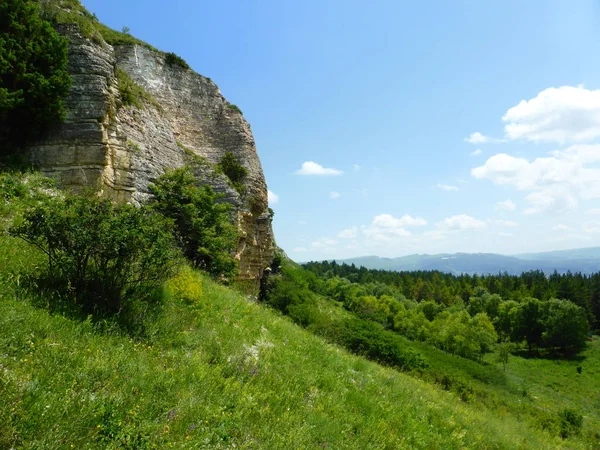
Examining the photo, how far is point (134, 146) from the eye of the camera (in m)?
14.7

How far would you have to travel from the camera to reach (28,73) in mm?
10930

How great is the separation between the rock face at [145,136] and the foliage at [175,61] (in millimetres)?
288

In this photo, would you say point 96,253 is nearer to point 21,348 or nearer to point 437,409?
point 21,348

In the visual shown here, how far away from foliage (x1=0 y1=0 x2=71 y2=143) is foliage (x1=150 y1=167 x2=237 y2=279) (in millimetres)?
4681

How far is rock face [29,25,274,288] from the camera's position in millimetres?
12234

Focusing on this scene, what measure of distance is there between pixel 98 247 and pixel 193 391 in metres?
2.90

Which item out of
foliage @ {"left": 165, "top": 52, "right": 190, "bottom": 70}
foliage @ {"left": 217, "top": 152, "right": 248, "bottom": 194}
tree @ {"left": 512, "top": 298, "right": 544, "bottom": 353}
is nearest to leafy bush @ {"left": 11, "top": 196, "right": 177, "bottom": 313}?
foliage @ {"left": 217, "top": 152, "right": 248, "bottom": 194}

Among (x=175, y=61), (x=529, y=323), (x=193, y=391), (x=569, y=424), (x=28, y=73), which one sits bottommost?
(x=529, y=323)

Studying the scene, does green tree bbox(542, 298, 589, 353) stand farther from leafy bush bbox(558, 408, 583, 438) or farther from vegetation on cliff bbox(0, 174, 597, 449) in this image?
vegetation on cliff bbox(0, 174, 597, 449)

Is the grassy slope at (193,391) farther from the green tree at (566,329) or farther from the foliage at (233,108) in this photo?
the green tree at (566,329)

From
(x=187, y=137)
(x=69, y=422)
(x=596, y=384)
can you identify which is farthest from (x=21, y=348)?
(x=596, y=384)

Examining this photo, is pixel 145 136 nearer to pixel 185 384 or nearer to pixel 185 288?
pixel 185 288

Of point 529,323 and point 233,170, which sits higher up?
point 233,170

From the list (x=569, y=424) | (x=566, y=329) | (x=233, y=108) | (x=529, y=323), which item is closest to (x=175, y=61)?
(x=233, y=108)
